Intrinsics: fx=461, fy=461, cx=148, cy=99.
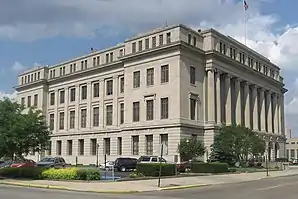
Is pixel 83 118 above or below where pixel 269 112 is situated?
below

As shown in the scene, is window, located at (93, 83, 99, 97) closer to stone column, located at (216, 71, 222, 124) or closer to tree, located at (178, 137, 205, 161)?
stone column, located at (216, 71, 222, 124)

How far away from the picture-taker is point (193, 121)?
6719 cm

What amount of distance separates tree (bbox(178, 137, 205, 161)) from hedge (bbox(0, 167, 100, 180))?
27436 millimetres

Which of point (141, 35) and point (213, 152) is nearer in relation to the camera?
point (213, 152)

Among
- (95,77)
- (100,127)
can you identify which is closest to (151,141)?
(100,127)

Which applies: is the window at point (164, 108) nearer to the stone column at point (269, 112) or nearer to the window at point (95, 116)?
the window at point (95, 116)

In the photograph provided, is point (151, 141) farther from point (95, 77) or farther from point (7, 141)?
point (7, 141)

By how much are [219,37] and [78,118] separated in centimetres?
3003

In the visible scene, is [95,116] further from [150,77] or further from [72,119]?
[150,77]

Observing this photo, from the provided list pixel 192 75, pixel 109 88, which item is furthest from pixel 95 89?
pixel 192 75

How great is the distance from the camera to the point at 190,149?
6119cm

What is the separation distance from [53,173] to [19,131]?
15.6 ft

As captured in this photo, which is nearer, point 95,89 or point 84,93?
point 95,89

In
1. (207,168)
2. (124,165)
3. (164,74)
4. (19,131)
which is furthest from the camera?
(164,74)
